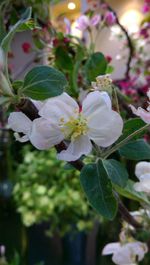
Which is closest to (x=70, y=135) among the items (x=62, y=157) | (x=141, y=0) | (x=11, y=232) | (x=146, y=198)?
(x=62, y=157)

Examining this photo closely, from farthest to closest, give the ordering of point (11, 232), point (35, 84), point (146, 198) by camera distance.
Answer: point (11, 232), point (146, 198), point (35, 84)

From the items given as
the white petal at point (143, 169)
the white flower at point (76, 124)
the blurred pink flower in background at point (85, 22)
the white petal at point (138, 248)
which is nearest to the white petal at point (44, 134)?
the white flower at point (76, 124)

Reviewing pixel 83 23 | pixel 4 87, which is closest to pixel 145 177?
pixel 4 87

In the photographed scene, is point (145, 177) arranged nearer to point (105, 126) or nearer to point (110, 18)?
point (105, 126)

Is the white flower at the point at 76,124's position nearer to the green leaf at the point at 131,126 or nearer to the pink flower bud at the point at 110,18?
the green leaf at the point at 131,126

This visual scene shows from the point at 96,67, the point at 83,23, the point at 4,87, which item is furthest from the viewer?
the point at 83,23

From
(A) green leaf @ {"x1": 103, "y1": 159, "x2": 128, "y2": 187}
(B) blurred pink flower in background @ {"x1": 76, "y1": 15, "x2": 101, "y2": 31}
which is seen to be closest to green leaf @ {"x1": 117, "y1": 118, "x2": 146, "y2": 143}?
(A) green leaf @ {"x1": 103, "y1": 159, "x2": 128, "y2": 187}

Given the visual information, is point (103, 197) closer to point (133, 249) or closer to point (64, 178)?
point (133, 249)
